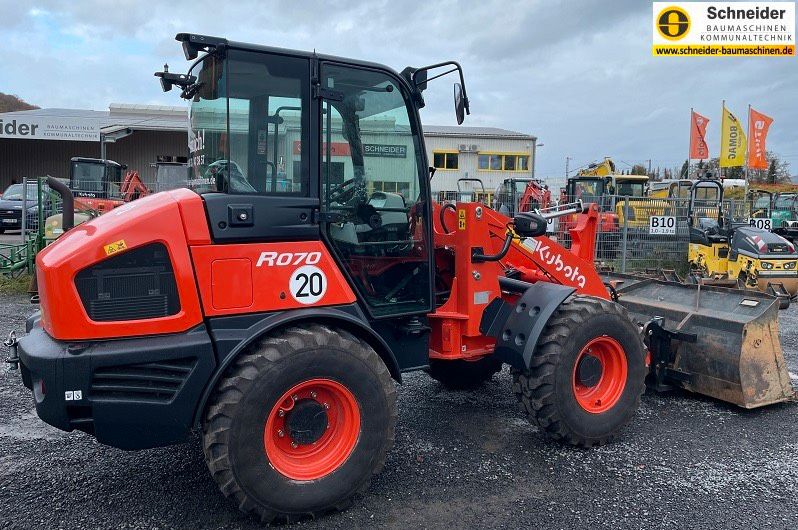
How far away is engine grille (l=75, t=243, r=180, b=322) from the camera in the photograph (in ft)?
9.70

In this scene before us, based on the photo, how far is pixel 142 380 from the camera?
299 centimetres

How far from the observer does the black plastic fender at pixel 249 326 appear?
10.0ft

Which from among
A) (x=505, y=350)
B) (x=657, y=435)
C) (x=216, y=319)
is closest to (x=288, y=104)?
(x=216, y=319)

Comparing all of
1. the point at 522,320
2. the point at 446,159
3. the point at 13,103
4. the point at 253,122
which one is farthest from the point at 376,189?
the point at 13,103

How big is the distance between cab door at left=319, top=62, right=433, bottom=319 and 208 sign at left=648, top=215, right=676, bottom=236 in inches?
388

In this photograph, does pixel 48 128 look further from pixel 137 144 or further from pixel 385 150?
pixel 385 150

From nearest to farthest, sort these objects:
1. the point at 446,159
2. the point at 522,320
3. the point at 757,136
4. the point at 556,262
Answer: the point at 522,320
the point at 556,262
the point at 757,136
the point at 446,159

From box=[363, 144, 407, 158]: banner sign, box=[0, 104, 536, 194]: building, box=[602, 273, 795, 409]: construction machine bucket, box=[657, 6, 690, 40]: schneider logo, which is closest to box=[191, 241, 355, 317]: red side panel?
box=[363, 144, 407, 158]: banner sign

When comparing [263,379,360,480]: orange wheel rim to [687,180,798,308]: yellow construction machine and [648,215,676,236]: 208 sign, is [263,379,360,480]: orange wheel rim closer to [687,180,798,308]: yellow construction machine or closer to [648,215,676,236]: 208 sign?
[687,180,798,308]: yellow construction machine

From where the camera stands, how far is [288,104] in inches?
132

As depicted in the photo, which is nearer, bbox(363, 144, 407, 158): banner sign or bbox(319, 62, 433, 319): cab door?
bbox(319, 62, 433, 319): cab door

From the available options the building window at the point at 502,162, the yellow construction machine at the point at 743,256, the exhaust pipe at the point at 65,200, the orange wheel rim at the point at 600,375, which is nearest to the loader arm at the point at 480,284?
the orange wheel rim at the point at 600,375

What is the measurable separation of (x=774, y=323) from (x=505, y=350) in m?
2.38

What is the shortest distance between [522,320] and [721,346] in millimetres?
1924
